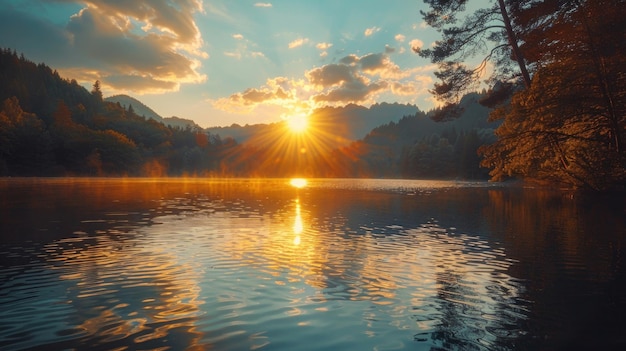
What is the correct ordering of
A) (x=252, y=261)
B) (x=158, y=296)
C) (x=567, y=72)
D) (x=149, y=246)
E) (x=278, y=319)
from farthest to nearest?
(x=567, y=72)
(x=149, y=246)
(x=252, y=261)
(x=158, y=296)
(x=278, y=319)

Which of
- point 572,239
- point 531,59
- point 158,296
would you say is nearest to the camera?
point 158,296

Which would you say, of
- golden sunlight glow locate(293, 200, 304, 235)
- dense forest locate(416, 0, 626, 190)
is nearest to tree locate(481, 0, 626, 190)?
dense forest locate(416, 0, 626, 190)

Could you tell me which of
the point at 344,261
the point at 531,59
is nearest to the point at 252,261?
the point at 344,261

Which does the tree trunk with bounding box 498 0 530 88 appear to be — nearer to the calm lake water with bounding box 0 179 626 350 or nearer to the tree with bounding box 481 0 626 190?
the tree with bounding box 481 0 626 190

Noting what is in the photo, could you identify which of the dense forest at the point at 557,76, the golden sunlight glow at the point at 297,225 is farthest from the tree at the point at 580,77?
the golden sunlight glow at the point at 297,225

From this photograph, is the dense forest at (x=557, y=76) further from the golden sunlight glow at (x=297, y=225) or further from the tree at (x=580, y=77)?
the golden sunlight glow at (x=297, y=225)

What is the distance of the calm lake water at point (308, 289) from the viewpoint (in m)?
7.79

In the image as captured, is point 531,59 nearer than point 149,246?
No

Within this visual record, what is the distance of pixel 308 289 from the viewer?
36.8 ft

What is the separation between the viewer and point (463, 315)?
29.8ft

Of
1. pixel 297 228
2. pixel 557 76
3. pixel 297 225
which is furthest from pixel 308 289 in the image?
pixel 557 76

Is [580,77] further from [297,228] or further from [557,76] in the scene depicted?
[297,228]

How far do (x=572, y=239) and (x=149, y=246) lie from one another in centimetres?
2037

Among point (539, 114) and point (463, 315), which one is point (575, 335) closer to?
point (463, 315)
